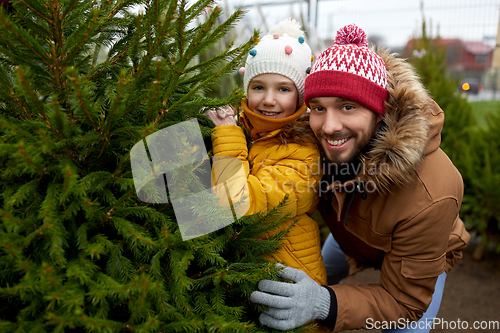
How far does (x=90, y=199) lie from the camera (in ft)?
3.07

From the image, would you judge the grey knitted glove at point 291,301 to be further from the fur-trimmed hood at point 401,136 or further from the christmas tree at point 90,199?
the fur-trimmed hood at point 401,136

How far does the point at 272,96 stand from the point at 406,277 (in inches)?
46.8

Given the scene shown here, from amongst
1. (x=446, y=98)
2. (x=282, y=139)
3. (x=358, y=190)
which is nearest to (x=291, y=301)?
(x=358, y=190)

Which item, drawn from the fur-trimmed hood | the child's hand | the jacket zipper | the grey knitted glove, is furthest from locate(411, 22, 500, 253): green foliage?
the grey knitted glove

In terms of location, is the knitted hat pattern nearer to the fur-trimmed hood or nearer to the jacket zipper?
the fur-trimmed hood


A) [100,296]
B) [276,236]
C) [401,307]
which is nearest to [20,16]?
[100,296]

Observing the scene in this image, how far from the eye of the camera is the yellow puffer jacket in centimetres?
159

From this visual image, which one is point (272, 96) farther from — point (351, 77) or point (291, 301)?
point (291, 301)

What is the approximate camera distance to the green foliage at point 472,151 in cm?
380

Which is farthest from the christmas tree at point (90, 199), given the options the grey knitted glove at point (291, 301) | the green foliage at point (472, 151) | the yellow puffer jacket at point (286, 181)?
the green foliage at point (472, 151)

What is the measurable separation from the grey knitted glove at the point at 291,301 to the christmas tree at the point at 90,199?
21 cm

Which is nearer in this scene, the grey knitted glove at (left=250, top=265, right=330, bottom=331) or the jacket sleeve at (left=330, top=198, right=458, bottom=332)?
the grey knitted glove at (left=250, top=265, right=330, bottom=331)

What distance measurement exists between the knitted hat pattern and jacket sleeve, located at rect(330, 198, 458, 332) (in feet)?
3.11

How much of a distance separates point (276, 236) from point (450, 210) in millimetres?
939
